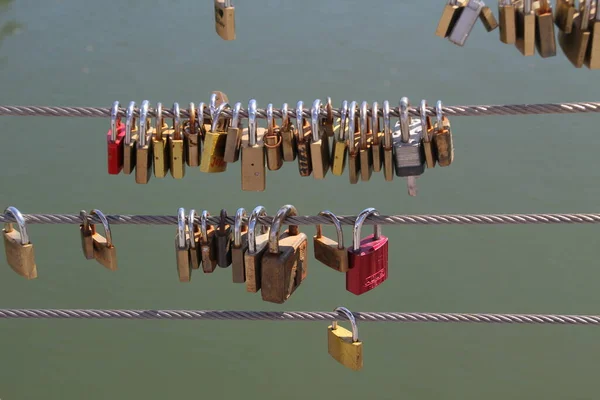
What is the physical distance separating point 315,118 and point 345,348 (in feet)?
1.85

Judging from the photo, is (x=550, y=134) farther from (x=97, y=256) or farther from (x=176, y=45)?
(x=97, y=256)

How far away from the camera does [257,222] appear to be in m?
2.10

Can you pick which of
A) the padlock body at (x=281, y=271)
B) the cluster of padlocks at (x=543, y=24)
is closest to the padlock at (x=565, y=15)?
the cluster of padlocks at (x=543, y=24)

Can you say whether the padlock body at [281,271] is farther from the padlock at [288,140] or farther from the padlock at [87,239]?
the padlock at [87,239]

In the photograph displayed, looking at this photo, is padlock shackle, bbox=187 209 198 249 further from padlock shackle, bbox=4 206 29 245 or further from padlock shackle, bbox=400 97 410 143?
padlock shackle, bbox=400 97 410 143

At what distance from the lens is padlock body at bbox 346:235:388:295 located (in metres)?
2.17

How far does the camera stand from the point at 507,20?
2064 millimetres

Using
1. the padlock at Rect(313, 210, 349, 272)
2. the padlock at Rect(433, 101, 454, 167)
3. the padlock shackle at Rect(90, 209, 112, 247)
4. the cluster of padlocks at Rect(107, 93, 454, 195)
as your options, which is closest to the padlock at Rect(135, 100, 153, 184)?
the cluster of padlocks at Rect(107, 93, 454, 195)

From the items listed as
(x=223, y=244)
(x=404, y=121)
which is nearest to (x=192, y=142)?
(x=223, y=244)

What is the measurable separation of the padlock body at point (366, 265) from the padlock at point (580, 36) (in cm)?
61

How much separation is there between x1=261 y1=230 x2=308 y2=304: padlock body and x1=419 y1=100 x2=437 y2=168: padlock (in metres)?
0.38

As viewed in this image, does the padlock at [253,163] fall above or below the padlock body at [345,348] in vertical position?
above

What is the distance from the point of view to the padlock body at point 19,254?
2211mm

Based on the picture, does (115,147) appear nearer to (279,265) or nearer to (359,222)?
(279,265)
